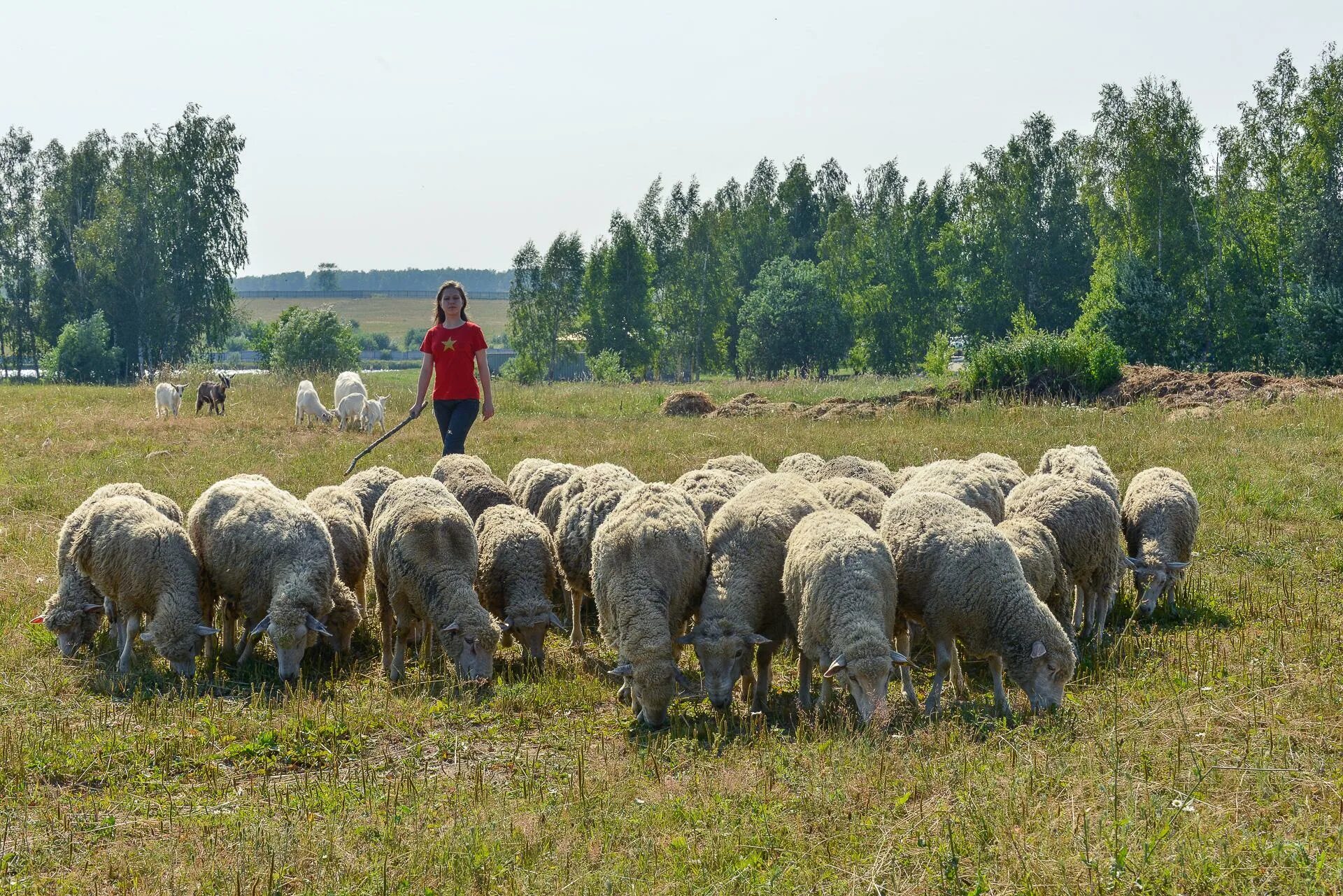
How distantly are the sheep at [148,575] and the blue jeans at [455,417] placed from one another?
12.5ft

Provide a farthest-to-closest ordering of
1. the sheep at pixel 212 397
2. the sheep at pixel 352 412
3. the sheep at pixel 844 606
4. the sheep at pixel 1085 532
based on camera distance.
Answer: the sheep at pixel 212 397
the sheep at pixel 352 412
the sheep at pixel 1085 532
the sheep at pixel 844 606

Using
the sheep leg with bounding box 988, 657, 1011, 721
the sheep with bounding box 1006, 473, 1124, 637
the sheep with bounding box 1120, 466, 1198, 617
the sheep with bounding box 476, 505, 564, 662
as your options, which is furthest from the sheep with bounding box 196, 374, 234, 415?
the sheep leg with bounding box 988, 657, 1011, 721

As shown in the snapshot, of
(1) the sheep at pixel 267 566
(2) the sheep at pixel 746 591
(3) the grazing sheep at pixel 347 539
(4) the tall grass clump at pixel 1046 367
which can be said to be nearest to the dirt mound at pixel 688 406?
(4) the tall grass clump at pixel 1046 367

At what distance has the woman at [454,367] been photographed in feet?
39.9

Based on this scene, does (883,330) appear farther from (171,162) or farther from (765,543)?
(765,543)

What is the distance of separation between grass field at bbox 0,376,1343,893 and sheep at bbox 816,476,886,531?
1.25m

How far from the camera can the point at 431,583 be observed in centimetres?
852

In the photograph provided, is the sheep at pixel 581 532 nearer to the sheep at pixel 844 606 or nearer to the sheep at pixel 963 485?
the sheep at pixel 844 606

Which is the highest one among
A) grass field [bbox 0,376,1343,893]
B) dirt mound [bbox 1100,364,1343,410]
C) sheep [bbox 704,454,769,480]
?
dirt mound [bbox 1100,364,1343,410]

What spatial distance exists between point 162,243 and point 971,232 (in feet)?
147

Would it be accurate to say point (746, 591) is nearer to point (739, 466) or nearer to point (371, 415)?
point (739, 466)

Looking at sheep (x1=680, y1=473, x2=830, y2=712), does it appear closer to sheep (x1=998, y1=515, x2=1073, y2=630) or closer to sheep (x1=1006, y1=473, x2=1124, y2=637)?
sheep (x1=998, y1=515, x2=1073, y2=630)

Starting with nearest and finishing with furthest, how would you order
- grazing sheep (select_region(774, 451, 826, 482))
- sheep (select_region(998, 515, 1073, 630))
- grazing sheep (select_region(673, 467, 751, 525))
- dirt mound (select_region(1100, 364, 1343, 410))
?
1. sheep (select_region(998, 515, 1073, 630))
2. grazing sheep (select_region(673, 467, 751, 525))
3. grazing sheep (select_region(774, 451, 826, 482))
4. dirt mound (select_region(1100, 364, 1343, 410))

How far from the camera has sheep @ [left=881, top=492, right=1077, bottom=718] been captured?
7344 mm
